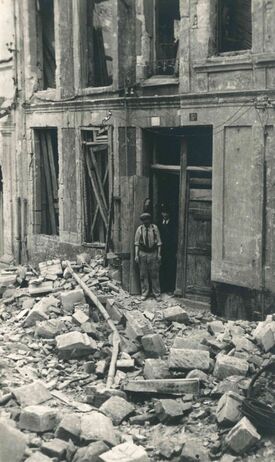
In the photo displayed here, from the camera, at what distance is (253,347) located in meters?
9.64

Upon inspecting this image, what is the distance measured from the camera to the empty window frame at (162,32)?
13453 mm

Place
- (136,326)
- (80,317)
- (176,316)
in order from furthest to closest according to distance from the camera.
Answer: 1. (176,316)
2. (80,317)
3. (136,326)

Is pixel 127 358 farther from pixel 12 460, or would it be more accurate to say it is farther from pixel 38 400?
pixel 12 460

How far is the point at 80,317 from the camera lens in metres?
11.4

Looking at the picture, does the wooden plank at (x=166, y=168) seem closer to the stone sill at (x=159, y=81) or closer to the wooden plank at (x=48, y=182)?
the stone sill at (x=159, y=81)

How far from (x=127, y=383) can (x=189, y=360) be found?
94 cm

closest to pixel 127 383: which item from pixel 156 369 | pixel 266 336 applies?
pixel 156 369

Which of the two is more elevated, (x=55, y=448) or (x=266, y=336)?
(x=266, y=336)

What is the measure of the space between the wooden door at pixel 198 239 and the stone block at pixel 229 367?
397 centimetres

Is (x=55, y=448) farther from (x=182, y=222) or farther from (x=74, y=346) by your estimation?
(x=182, y=222)

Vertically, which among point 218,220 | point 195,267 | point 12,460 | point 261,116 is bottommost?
point 12,460

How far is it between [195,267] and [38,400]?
17.5 ft

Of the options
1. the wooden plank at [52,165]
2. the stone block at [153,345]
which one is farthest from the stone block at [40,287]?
the wooden plank at [52,165]

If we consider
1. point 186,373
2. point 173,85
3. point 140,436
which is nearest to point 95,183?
point 173,85
